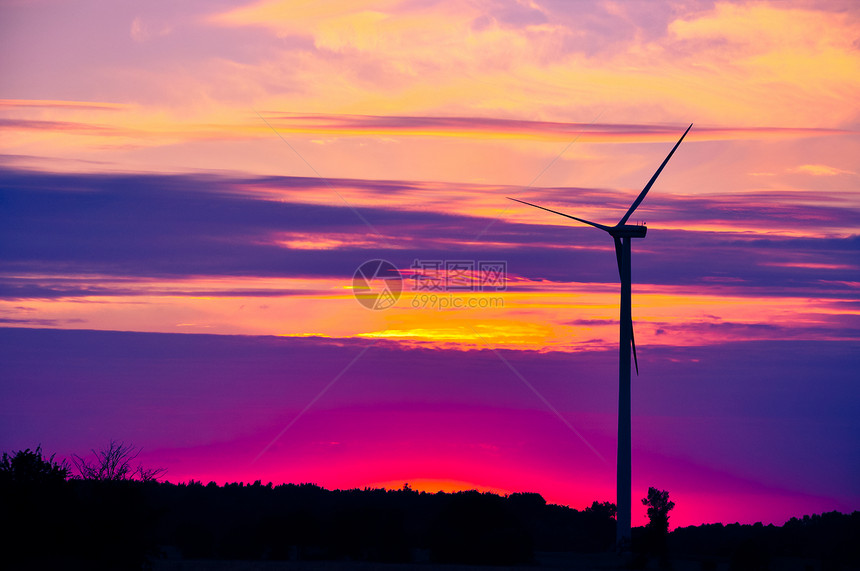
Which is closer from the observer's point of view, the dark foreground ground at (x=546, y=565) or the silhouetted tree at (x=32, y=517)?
the silhouetted tree at (x=32, y=517)

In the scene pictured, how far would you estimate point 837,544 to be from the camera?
119688 millimetres

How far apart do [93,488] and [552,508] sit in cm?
10932

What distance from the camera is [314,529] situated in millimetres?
114625

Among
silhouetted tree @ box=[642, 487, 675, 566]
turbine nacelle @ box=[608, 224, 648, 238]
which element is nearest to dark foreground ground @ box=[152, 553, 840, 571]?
silhouetted tree @ box=[642, 487, 675, 566]

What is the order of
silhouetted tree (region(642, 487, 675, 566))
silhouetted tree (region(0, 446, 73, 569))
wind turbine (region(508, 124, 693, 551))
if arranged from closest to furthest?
silhouetted tree (region(0, 446, 73, 569)) < wind turbine (region(508, 124, 693, 551)) < silhouetted tree (region(642, 487, 675, 566))

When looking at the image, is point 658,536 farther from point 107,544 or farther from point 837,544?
point 107,544

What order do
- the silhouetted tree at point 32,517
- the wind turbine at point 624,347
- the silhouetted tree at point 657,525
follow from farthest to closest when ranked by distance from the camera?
the silhouetted tree at point 657,525 < the wind turbine at point 624,347 < the silhouetted tree at point 32,517

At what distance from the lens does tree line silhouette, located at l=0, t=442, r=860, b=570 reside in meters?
63.4

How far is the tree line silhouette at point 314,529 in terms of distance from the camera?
63375 mm

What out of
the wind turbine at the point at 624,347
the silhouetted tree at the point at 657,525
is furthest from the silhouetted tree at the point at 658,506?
the wind turbine at the point at 624,347

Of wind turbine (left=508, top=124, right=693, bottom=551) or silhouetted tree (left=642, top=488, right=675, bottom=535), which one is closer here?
wind turbine (left=508, top=124, right=693, bottom=551)

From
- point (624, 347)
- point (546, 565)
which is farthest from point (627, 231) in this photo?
point (546, 565)

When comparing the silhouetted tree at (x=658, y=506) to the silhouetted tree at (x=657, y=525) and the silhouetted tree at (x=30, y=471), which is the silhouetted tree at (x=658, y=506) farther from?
the silhouetted tree at (x=30, y=471)

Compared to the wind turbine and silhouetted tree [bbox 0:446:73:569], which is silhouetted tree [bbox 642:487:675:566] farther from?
silhouetted tree [bbox 0:446:73:569]
